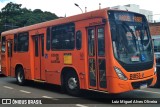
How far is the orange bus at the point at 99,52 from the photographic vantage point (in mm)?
9430

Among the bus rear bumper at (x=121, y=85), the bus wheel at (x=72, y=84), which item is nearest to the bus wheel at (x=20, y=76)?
the bus wheel at (x=72, y=84)

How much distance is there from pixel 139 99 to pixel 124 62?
174 centimetres

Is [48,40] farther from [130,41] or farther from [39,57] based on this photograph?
[130,41]

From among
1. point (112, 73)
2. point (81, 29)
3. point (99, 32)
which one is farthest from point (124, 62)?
point (81, 29)

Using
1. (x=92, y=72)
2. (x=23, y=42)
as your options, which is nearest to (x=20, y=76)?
(x=23, y=42)

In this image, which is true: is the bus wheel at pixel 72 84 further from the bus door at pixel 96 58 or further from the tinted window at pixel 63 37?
the tinted window at pixel 63 37

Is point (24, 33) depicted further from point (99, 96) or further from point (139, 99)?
point (139, 99)

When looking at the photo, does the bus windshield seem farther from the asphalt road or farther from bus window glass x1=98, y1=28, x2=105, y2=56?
the asphalt road

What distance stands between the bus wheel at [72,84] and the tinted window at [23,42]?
12.2ft

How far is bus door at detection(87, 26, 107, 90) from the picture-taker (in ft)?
32.0

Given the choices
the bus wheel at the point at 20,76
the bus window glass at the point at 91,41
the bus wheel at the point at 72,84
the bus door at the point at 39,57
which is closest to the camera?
the bus window glass at the point at 91,41

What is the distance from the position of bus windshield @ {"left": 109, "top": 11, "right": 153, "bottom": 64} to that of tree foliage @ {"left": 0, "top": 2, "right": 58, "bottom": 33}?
59265 mm

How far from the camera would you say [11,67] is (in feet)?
52.6

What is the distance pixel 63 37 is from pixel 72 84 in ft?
5.99
